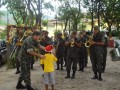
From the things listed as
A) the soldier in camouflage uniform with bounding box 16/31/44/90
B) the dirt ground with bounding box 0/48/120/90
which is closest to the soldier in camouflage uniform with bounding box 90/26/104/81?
the dirt ground with bounding box 0/48/120/90

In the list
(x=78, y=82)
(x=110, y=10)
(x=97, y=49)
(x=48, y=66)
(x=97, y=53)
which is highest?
(x=110, y=10)

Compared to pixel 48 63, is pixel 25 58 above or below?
above

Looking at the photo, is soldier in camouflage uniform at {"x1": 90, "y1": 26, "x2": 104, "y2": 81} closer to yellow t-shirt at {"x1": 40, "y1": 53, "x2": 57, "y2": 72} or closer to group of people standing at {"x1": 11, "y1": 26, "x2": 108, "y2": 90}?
group of people standing at {"x1": 11, "y1": 26, "x2": 108, "y2": 90}

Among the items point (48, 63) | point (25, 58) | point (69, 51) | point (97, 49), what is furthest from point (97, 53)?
point (25, 58)

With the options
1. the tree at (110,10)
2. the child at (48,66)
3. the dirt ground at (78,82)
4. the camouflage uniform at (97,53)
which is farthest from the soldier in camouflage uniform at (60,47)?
the tree at (110,10)

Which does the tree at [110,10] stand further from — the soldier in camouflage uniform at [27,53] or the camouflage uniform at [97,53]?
the soldier in camouflage uniform at [27,53]

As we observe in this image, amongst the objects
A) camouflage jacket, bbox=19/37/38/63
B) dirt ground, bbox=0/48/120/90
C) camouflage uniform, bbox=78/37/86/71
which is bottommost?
dirt ground, bbox=0/48/120/90

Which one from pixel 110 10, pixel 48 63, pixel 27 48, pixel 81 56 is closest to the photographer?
pixel 27 48

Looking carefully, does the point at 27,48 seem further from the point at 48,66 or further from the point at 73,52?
the point at 73,52

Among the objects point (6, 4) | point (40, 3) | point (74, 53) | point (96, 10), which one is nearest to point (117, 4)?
point (96, 10)

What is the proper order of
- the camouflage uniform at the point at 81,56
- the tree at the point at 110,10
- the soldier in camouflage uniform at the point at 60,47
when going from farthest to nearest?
1. the tree at the point at 110,10
2. the camouflage uniform at the point at 81,56
3. the soldier in camouflage uniform at the point at 60,47

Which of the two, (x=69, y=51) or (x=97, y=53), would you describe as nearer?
(x=97, y=53)

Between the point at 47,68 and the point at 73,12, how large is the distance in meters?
43.5

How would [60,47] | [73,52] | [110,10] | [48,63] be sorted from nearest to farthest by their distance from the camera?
[48,63], [73,52], [60,47], [110,10]
